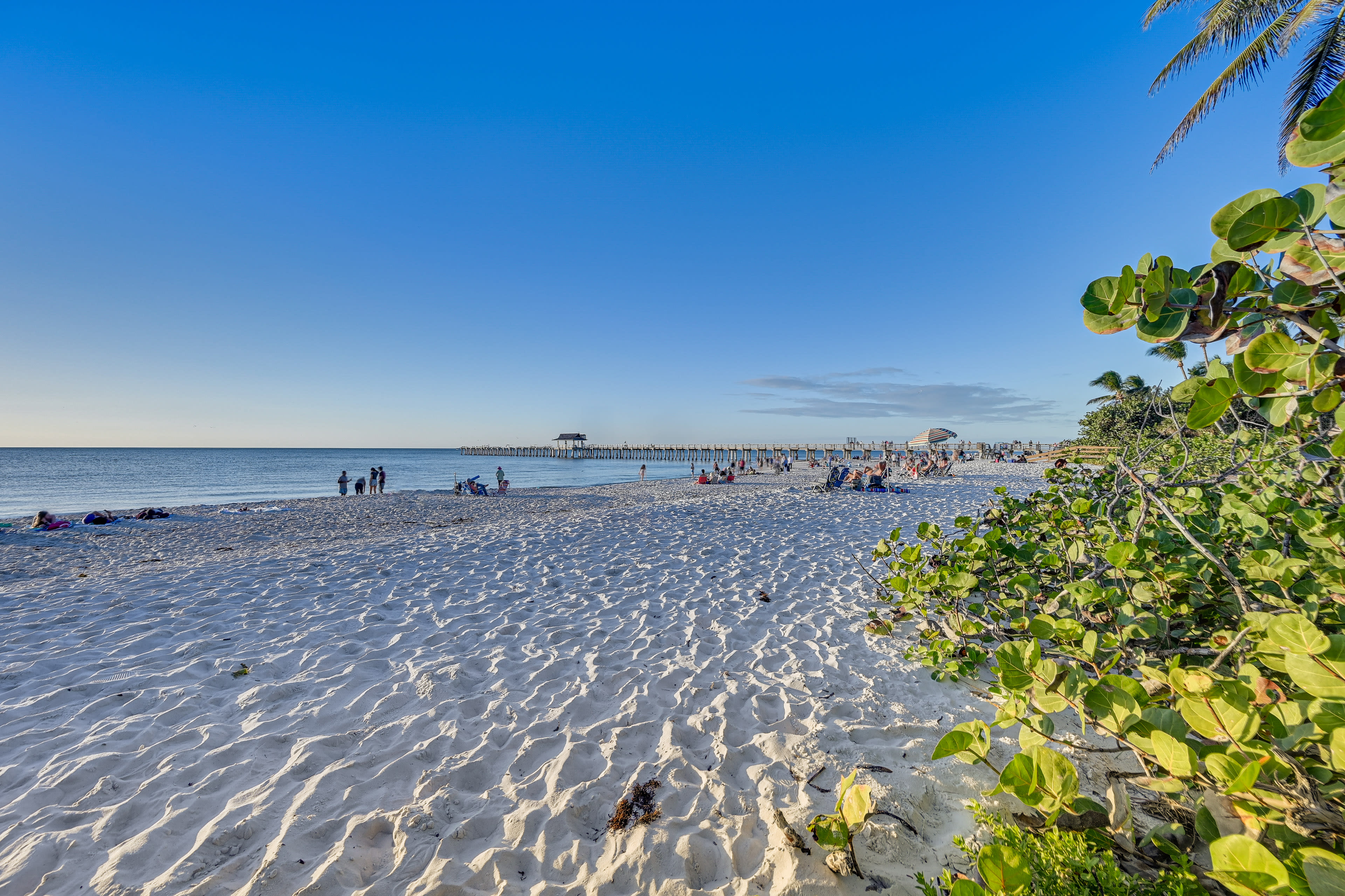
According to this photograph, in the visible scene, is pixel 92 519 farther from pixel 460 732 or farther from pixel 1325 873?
pixel 1325 873

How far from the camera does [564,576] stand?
19.1 ft

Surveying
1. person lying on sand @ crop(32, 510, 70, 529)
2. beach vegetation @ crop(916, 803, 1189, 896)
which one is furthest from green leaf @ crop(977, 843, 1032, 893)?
person lying on sand @ crop(32, 510, 70, 529)

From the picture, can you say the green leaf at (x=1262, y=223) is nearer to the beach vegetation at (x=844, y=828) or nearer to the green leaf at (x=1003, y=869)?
the green leaf at (x=1003, y=869)

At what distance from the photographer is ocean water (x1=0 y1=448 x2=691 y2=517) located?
22.4m

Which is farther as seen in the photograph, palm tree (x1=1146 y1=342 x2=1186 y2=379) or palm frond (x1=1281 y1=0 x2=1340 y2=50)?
palm frond (x1=1281 y1=0 x2=1340 y2=50)

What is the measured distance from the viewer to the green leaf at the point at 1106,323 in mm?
1204

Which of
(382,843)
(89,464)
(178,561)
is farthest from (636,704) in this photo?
(89,464)

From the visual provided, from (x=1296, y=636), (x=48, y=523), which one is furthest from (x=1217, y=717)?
(x=48, y=523)

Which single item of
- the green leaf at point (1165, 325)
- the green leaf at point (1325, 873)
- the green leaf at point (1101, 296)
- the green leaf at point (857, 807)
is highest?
the green leaf at point (1101, 296)

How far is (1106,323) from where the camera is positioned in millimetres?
1228

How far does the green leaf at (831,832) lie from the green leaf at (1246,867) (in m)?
1.16

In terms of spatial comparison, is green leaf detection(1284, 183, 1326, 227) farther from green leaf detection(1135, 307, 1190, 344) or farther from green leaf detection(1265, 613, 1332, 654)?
green leaf detection(1265, 613, 1332, 654)

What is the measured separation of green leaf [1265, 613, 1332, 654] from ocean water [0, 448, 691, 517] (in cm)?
2596

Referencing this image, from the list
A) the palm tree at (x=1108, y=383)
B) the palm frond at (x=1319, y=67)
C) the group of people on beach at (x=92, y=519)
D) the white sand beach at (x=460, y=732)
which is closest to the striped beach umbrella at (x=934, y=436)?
the palm tree at (x=1108, y=383)
